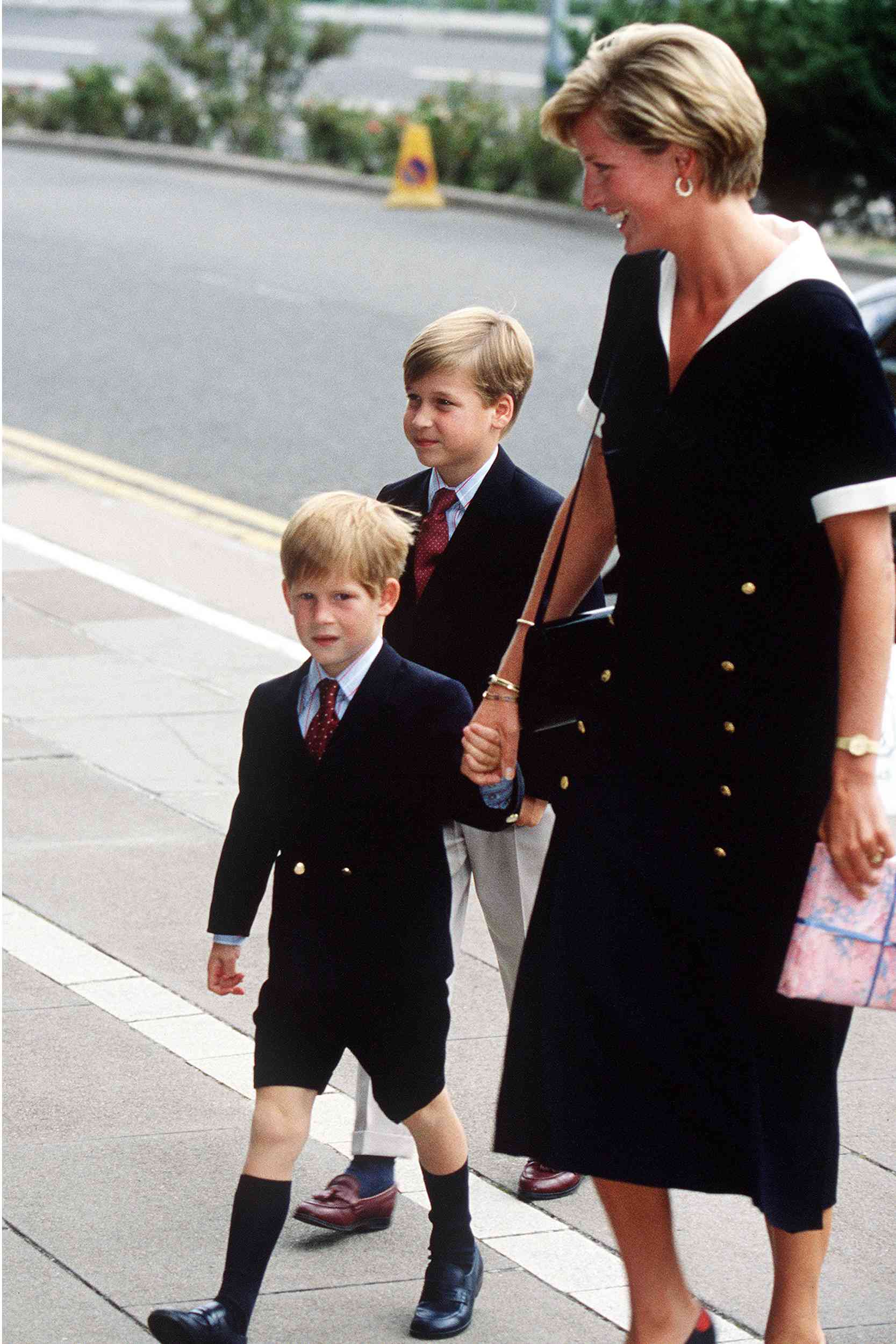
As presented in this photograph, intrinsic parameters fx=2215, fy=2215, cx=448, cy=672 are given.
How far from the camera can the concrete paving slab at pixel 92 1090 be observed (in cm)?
406

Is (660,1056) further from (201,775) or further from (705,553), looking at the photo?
(201,775)

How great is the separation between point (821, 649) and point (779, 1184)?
0.73m

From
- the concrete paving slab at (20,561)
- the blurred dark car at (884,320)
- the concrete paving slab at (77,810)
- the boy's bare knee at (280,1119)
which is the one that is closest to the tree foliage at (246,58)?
the concrete paving slab at (20,561)

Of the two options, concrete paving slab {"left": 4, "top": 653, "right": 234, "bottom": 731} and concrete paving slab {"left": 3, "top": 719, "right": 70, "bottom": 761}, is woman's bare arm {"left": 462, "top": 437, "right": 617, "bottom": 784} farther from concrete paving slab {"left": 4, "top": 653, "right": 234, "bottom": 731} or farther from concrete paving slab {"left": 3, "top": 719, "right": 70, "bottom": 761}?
concrete paving slab {"left": 4, "top": 653, "right": 234, "bottom": 731}

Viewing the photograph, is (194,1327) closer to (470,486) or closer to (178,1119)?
(178,1119)

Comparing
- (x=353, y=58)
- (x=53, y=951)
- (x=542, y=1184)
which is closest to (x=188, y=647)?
(x=53, y=951)

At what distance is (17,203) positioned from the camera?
66.7ft

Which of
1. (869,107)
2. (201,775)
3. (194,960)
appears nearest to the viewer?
(194,960)

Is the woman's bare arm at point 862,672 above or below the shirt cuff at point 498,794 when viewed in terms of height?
above

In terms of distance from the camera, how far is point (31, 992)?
4684 mm

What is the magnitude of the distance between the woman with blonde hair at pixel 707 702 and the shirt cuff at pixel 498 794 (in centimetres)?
13

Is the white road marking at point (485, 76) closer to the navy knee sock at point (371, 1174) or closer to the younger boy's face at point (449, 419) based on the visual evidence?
the younger boy's face at point (449, 419)

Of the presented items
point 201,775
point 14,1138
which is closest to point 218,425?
point 201,775

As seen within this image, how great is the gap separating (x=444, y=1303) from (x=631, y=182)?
1.70 m
